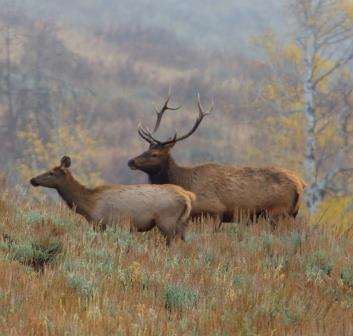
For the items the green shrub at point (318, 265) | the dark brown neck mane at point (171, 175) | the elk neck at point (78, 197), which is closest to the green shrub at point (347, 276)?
the green shrub at point (318, 265)

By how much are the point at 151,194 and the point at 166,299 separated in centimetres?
282

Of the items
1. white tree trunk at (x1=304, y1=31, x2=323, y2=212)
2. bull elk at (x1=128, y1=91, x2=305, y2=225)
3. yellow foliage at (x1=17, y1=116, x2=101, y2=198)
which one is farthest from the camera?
yellow foliage at (x1=17, y1=116, x2=101, y2=198)

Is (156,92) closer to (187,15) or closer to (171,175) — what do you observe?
(187,15)

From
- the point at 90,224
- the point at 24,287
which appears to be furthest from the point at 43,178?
the point at 24,287

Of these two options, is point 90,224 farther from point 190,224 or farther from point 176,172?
point 176,172

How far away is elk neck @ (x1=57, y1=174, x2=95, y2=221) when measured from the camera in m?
7.93

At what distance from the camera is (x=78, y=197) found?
805cm

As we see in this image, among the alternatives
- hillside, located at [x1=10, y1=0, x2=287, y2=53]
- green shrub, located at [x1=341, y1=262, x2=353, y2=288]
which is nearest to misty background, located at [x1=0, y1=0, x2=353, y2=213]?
hillside, located at [x1=10, y1=0, x2=287, y2=53]

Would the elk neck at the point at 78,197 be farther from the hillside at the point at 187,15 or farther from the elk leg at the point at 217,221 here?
the hillside at the point at 187,15

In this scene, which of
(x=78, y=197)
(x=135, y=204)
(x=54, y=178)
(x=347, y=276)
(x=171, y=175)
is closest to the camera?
(x=347, y=276)

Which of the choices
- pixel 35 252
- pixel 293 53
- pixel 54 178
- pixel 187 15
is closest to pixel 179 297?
pixel 35 252

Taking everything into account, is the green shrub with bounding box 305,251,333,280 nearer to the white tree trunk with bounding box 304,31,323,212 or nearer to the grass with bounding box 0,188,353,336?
the grass with bounding box 0,188,353,336

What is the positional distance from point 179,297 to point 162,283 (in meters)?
0.39

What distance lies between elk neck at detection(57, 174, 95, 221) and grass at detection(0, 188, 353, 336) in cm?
19
